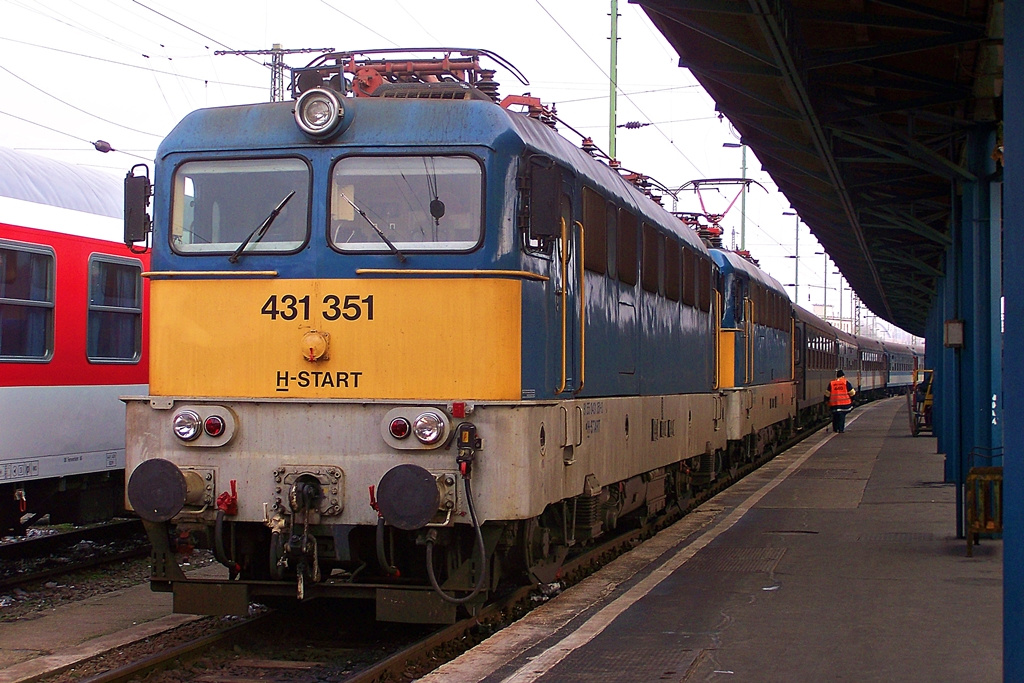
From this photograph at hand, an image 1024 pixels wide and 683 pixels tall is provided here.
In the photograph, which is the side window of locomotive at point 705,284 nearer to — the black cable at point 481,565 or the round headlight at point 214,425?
the black cable at point 481,565

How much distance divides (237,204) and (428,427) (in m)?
1.92

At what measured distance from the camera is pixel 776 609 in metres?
8.38

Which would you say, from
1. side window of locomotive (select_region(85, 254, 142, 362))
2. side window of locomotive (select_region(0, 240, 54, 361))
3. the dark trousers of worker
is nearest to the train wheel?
side window of locomotive (select_region(0, 240, 54, 361))

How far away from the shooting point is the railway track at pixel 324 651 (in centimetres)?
701

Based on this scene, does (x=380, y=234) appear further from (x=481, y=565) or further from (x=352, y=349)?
(x=481, y=565)

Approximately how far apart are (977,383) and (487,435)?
677 cm

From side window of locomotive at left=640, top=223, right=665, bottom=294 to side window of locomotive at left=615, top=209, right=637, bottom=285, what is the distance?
35 centimetres

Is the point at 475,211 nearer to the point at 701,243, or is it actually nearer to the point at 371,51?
the point at 371,51

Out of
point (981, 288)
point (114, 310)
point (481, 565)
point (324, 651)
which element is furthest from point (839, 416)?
point (481, 565)

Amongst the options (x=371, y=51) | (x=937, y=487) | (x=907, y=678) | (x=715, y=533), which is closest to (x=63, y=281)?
(x=371, y=51)

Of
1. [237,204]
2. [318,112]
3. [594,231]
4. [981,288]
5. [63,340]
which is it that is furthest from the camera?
[981,288]

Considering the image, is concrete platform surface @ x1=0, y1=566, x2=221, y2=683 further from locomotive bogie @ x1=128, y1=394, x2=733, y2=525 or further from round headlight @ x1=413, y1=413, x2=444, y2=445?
round headlight @ x1=413, y1=413, x2=444, y2=445

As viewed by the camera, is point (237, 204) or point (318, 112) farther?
point (237, 204)

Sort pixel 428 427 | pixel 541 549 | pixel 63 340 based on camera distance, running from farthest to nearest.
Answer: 1. pixel 63 340
2. pixel 541 549
3. pixel 428 427
